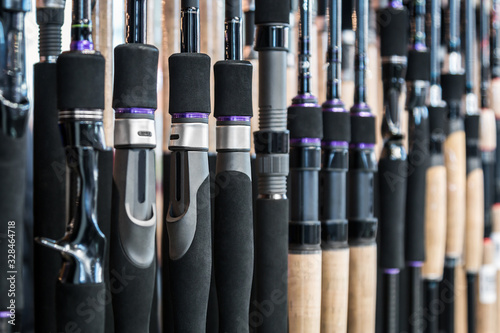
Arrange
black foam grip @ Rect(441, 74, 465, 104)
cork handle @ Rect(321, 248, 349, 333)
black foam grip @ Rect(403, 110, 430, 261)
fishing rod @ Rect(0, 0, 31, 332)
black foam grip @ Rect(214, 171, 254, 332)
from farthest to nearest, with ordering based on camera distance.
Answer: black foam grip @ Rect(441, 74, 465, 104), black foam grip @ Rect(403, 110, 430, 261), cork handle @ Rect(321, 248, 349, 333), black foam grip @ Rect(214, 171, 254, 332), fishing rod @ Rect(0, 0, 31, 332)

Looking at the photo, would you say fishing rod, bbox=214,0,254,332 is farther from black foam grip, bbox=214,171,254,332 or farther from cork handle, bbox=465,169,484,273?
cork handle, bbox=465,169,484,273

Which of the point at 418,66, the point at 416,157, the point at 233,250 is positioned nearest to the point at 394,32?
the point at 418,66

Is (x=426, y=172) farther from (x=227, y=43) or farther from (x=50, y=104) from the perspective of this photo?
(x=50, y=104)

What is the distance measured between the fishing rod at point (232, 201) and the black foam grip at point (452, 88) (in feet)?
1.55

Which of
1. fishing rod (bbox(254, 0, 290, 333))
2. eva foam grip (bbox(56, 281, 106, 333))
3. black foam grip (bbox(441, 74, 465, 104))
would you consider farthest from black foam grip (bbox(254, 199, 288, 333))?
black foam grip (bbox(441, 74, 465, 104))

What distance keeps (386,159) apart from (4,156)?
51cm

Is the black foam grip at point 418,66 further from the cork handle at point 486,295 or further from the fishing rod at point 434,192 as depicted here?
the cork handle at point 486,295

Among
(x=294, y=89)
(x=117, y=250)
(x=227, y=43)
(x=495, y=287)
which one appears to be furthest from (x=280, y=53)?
(x=495, y=287)

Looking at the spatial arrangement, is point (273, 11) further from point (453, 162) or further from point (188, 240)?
point (453, 162)

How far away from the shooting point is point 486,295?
112 cm

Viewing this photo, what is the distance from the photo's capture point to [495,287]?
114 cm

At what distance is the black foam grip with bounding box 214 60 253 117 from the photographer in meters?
0.68

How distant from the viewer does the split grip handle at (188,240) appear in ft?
2.10

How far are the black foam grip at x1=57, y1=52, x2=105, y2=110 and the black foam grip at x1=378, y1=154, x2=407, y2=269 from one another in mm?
445
